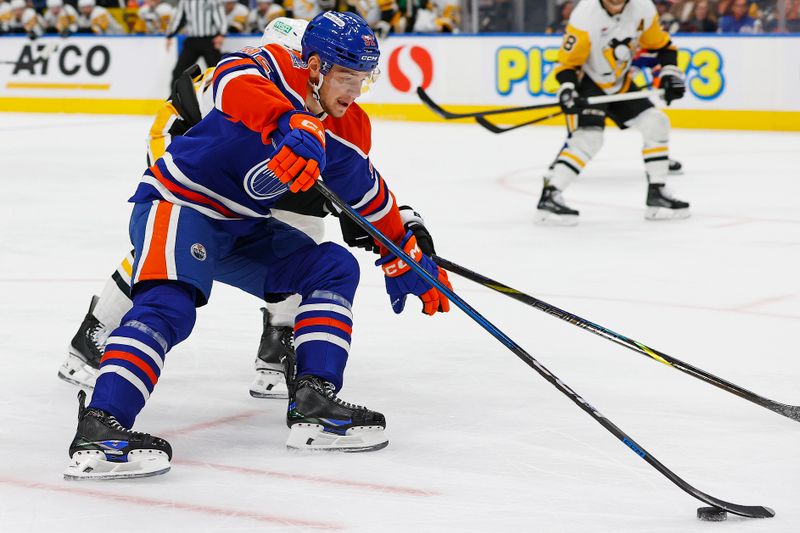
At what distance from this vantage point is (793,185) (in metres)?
7.00

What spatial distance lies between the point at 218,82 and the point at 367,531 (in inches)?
37.8

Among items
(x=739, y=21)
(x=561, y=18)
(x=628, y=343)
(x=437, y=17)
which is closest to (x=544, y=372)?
(x=628, y=343)

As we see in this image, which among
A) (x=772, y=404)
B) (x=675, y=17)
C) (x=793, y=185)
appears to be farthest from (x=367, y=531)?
(x=675, y=17)

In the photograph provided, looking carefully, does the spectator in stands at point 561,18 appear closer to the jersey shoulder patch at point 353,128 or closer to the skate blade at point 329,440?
the jersey shoulder patch at point 353,128

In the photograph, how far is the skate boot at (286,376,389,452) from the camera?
103 inches

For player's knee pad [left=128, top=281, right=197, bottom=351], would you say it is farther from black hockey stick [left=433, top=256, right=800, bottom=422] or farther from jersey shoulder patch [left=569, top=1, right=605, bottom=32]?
jersey shoulder patch [left=569, top=1, right=605, bottom=32]

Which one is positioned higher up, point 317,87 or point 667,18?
point 667,18

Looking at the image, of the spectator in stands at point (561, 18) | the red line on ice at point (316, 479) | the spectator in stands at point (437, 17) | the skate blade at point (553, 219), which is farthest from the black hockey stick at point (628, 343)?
the spectator in stands at point (437, 17)

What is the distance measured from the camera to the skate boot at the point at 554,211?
19.0 ft

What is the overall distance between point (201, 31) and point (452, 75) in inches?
100

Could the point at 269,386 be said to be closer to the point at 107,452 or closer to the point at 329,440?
the point at 329,440

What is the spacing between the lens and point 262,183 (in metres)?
2.64

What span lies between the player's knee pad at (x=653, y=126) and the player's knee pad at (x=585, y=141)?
0.22 meters

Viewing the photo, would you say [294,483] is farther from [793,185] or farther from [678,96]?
[793,185]
